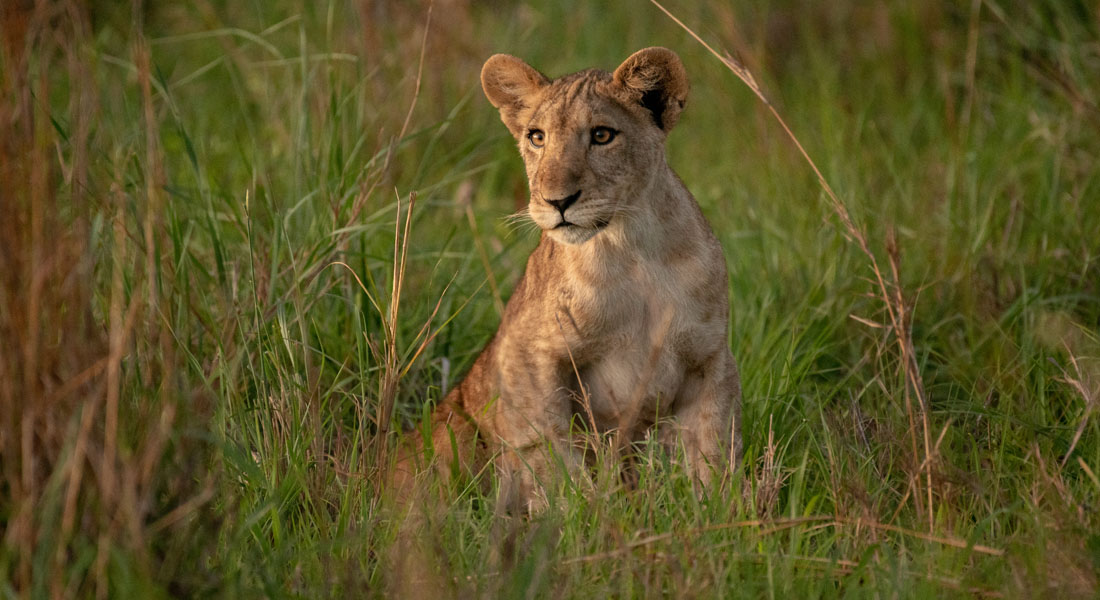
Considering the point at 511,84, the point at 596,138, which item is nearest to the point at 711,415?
the point at 596,138

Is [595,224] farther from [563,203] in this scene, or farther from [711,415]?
[711,415]

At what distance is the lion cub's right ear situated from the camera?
15.2ft

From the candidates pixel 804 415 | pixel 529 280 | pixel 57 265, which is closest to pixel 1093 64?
pixel 804 415

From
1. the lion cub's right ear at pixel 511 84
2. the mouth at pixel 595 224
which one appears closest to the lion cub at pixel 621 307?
the mouth at pixel 595 224

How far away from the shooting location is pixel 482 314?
5.91 meters

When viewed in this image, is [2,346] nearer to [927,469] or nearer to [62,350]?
[62,350]

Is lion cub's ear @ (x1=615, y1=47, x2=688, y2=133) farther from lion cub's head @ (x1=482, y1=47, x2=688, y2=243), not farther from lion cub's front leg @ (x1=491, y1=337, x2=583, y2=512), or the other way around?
lion cub's front leg @ (x1=491, y1=337, x2=583, y2=512)

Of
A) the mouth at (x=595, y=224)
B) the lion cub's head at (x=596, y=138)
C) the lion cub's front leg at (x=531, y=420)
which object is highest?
the lion cub's head at (x=596, y=138)

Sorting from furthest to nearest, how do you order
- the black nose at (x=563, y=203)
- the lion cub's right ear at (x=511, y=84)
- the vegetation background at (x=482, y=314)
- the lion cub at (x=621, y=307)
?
the lion cub's right ear at (x=511, y=84) → the lion cub at (x=621, y=307) → the black nose at (x=563, y=203) → the vegetation background at (x=482, y=314)

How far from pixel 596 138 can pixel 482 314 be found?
73.0 inches

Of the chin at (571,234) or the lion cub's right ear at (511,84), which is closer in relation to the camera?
the chin at (571,234)

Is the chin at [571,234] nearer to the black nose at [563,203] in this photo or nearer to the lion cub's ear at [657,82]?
the black nose at [563,203]

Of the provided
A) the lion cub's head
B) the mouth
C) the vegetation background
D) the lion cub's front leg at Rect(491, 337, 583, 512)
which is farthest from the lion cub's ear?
the lion cub's front leg at Rect(491, 337, 583, 512)

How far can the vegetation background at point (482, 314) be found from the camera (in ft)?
9.68
